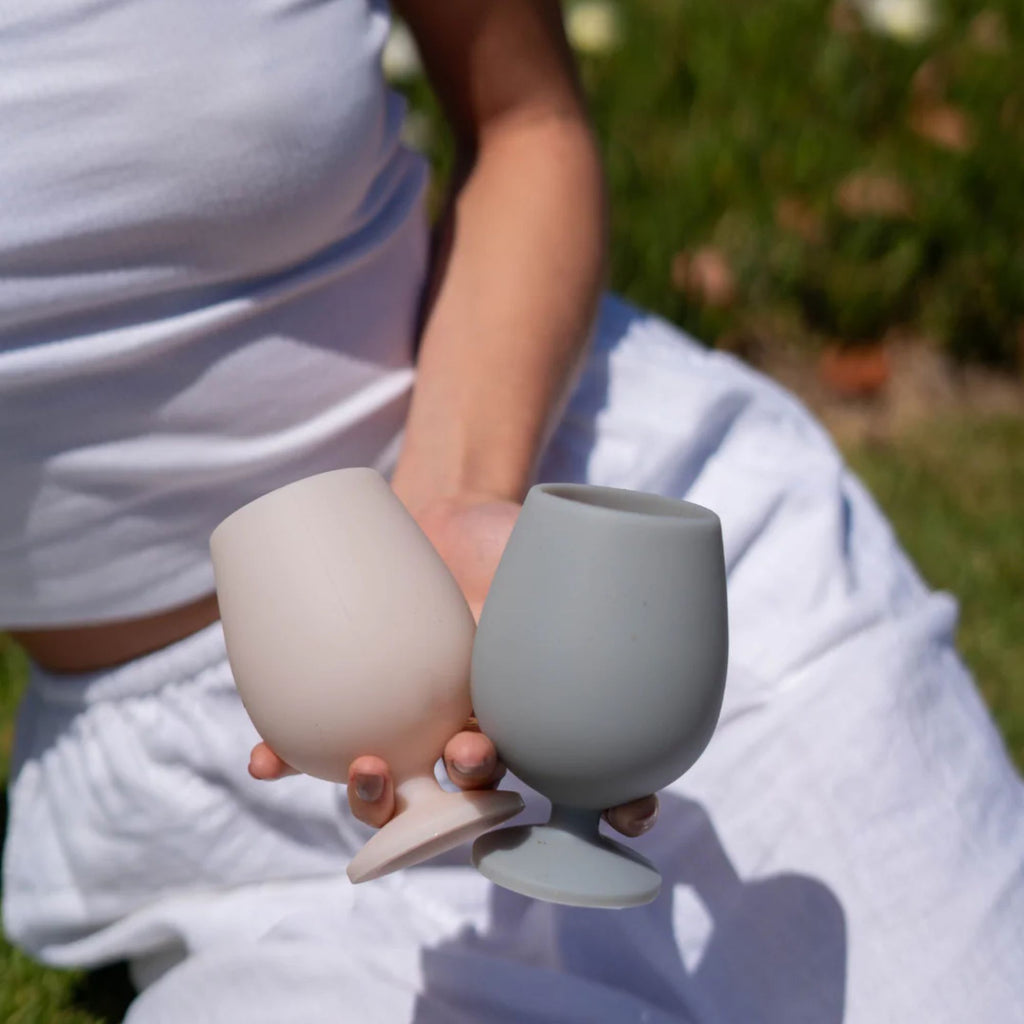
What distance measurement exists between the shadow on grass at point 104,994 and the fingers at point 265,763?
585mm

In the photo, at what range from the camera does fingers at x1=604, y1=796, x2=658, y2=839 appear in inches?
28.7

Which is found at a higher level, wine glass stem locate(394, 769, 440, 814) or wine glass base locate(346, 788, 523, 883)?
wine glass base locate(346, 788, 523, 883)

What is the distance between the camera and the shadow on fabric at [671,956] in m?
0.86

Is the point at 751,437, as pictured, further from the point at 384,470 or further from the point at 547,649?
the point at 547,649

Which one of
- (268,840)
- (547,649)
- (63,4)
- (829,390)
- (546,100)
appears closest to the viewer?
(547,649)

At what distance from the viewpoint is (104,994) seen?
4.02 ft

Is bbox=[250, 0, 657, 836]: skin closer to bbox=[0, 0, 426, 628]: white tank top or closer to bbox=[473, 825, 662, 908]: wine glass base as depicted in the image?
bbox=[0, 0, 426, 628]: white tank top

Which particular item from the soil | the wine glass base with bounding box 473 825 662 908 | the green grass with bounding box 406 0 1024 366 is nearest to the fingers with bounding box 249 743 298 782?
the wine glass base with bounding box 473 825 662 908

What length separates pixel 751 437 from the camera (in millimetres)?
1090

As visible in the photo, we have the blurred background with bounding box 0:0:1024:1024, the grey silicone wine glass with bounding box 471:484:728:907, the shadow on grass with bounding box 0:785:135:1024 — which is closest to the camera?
the grey silicone wine glass with bounding box 471:484:728:907

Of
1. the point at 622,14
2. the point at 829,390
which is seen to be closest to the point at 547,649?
the point at 829,390

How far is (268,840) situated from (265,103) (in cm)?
50

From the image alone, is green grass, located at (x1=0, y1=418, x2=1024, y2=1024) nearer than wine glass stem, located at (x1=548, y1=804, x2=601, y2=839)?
No

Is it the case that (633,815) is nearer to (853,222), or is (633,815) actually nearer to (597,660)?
(597,660)
